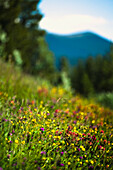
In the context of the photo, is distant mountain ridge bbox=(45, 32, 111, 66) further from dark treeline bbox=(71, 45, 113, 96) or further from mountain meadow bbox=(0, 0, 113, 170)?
dark treeline bbox=(71, 45, 113, 96)

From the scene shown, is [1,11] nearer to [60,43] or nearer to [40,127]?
[40,127]

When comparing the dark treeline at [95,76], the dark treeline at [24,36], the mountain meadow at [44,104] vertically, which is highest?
the dark treeline at [24,36]

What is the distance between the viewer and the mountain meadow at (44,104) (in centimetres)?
210

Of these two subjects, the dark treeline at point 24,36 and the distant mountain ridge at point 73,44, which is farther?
the distant mountain ridge at point 73,44

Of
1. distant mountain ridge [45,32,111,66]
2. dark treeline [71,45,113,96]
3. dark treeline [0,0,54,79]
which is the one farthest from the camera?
distant mountain ridge [45,32,111,66]

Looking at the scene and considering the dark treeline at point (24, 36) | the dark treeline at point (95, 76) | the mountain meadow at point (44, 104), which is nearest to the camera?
the mountain meadow at point (44, 104)

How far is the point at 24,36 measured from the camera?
1934cm

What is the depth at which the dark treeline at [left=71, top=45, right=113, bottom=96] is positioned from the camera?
31.2m

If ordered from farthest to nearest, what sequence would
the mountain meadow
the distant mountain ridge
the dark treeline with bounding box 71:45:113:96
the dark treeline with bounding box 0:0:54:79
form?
the distant mountain ridge < the dark treeline with bounding box 71:45:113:96 < the dark treeline with bounding box 0:0:54:79 < the mountain meadow

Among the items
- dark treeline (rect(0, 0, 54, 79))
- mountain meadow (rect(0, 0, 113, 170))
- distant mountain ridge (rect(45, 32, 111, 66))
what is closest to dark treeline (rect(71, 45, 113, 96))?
mountain meadow (rect(0, 0, 113, 170))

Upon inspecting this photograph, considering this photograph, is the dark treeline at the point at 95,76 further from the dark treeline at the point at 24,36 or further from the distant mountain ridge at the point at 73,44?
the distant mountain ridge at the point at 73,44

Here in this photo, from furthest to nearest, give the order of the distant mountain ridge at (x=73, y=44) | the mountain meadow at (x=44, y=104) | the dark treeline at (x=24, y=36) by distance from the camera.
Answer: the distant mountain ridge at (x=73, y=44) → the dark treeline at (x=24, y=36) → the mountain meadow at (x=44, y=104)

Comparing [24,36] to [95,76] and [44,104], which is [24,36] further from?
[95,76]

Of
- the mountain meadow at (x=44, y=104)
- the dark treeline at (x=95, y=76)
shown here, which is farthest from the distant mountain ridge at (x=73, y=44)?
the dark treeline at (x=95, y=76)
